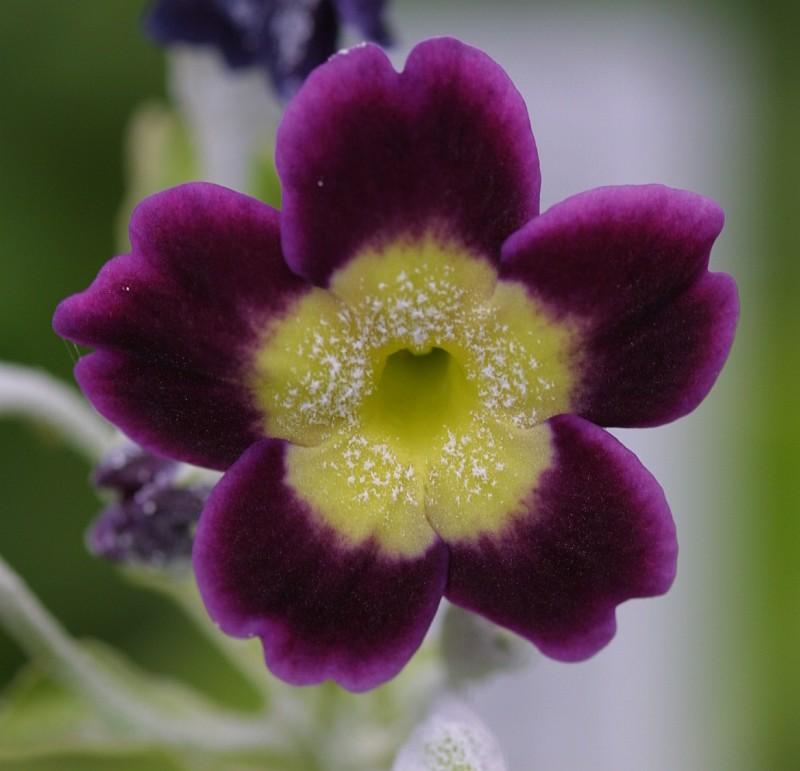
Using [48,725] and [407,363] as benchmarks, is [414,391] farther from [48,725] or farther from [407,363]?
[48,725]

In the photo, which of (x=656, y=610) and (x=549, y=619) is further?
(x=656, y=610)

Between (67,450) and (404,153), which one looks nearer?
(404,153)

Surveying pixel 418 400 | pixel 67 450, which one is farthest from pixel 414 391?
pixel 67 450

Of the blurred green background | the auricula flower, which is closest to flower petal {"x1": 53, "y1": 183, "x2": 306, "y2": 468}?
the auricula flower

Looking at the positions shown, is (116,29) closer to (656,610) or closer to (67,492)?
(67,492)

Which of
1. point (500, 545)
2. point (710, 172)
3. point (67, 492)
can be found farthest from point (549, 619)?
point (710, 172)

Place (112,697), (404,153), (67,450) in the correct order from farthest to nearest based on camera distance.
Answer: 1. (67,450)
2. (112,697)
3. (404,153)

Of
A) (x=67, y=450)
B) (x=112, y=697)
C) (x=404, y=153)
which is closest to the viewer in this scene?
(x=404, y=153)
